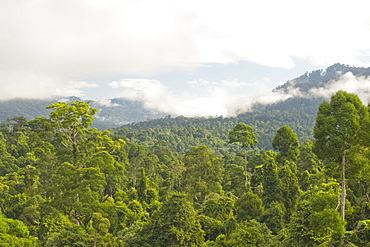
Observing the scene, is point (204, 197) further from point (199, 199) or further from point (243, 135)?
point (243, 135)

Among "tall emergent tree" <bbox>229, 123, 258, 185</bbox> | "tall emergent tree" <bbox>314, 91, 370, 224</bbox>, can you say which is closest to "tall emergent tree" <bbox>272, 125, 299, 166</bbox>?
"tall emergent tree" <bbox>229, 123, 258, 185</bbox>

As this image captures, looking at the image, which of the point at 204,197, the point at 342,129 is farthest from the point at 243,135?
the point at 342,129

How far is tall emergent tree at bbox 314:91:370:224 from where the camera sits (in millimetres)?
13180

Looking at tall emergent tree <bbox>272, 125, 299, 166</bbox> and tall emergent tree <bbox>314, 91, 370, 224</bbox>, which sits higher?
tall emergent tree <bbox>314, 91, 370, 224</bbox>

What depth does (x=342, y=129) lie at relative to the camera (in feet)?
43.4

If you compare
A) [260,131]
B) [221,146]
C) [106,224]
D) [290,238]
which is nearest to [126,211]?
[106,224]

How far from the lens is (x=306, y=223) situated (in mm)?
16219

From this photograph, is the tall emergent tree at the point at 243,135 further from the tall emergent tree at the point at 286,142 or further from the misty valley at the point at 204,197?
the tall emergent tree at the point at 286,142

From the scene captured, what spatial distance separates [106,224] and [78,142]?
A: 7118 millimetres

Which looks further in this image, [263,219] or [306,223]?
[263,219]

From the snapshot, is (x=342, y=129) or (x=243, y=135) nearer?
(x=342, y=129)

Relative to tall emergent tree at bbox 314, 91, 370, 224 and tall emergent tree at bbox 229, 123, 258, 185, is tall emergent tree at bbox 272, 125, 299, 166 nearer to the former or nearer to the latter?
tall emergent tree at bbox 229, 123, 258, 185

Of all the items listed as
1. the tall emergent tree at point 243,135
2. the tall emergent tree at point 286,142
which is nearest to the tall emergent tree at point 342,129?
the tall emergent tree at point 286,142

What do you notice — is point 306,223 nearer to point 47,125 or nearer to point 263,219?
point 263,219
